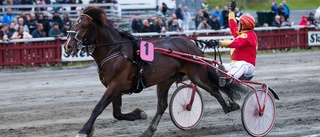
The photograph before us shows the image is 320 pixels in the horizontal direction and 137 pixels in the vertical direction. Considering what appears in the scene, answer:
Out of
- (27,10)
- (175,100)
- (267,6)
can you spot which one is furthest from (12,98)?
(267,6)

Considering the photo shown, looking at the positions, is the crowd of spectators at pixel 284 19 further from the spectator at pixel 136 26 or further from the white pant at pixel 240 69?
the white pant at pixel 240 69

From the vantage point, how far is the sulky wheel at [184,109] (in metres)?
9.18

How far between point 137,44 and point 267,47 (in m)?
15.9

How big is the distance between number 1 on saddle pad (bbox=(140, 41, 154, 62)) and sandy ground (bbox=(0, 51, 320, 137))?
1108 mm

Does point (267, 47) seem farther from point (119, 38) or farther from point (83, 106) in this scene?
point (119, 38)

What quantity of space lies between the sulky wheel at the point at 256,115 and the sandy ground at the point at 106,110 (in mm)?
166

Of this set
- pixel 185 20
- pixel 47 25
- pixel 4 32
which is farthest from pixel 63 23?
pixel 185 20

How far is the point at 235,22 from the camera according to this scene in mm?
9648

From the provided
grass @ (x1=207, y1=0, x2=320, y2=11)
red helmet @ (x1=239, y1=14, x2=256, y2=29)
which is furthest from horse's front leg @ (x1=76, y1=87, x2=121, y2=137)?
grass @ (x1=207, y1=0, x2=320, y2=11)

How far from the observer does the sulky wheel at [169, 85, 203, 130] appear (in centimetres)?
918

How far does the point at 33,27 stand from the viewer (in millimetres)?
20344

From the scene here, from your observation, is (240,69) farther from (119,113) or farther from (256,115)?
(119,113)

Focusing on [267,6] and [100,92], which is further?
[267,6]

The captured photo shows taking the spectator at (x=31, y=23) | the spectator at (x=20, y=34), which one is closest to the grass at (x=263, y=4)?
the spectator at (x=31, y=23)
